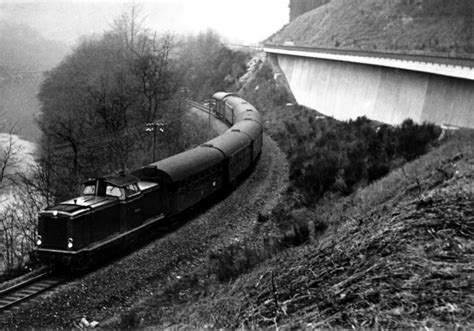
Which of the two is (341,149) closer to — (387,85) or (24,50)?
(387,85)

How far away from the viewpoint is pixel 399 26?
160 ft

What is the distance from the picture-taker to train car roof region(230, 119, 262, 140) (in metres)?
25.9

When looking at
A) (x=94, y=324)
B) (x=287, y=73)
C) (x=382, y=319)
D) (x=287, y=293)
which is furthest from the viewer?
(x=287, y=73)

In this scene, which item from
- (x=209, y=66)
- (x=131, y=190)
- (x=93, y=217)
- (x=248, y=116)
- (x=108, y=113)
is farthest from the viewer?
(x=209, y=66)

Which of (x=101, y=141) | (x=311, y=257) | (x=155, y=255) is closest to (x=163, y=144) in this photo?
(x=101, y=141)

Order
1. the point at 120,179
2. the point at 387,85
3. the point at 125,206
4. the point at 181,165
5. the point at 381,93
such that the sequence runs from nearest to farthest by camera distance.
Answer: the point at 125,206 → the point at 120,179 → the point at 181,165 → the point at 387,85 → the point at 381,93

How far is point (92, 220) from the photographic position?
45.3 feet

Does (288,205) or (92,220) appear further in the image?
(288,205)

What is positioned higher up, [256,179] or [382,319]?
[382,319]

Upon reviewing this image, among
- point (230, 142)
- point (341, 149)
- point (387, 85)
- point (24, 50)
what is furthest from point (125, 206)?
point (24, 50)

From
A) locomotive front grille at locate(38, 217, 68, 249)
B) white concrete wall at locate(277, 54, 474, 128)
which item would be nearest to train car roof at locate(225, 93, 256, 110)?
white concrete wall at locate(277, 54, 474, 128)

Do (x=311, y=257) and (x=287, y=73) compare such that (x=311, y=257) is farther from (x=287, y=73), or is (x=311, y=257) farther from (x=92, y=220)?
(x=287, y=73)

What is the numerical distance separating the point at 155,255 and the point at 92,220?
2605 mm

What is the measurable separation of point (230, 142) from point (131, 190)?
331 inches
